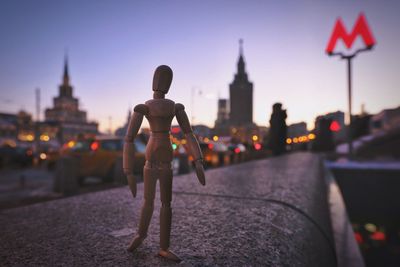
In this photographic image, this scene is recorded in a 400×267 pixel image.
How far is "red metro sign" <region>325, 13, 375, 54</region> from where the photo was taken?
52.0ft

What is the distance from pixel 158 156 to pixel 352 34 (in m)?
18.2

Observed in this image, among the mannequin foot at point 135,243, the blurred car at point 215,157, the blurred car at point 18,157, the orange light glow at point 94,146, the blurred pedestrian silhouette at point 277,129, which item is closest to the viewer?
the mannequin foot at point 135,243

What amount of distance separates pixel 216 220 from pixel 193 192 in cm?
144

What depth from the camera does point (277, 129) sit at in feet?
47.4

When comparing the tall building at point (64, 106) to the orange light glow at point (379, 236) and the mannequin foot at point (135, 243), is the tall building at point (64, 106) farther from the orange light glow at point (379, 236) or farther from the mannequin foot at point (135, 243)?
the mannequin foot at point (135, 243)

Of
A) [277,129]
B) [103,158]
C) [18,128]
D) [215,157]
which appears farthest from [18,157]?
[18,128]

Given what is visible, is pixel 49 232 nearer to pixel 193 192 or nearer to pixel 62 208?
pixel 62 208

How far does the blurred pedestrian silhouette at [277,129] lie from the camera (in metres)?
14.3

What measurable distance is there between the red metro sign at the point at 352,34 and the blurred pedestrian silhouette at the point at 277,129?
18.4ft

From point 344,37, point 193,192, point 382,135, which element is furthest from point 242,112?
point 193,192

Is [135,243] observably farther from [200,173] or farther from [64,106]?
[64,106]

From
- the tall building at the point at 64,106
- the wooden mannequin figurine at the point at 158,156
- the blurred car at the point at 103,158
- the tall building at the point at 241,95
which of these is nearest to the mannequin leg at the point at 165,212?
the wooden mannequin figurine at the point at 158,156

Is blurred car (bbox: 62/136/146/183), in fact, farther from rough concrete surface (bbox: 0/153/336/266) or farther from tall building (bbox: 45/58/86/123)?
tall building (bbox: 45/58/86/123)

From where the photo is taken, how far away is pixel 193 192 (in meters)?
3.62
